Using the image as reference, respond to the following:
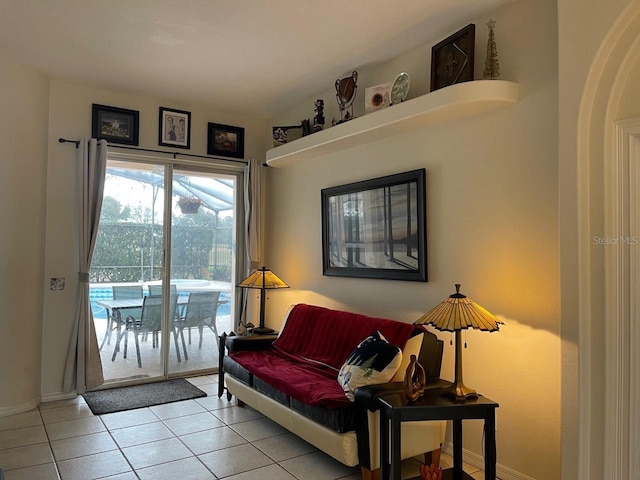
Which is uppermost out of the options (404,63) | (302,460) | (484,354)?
(404,63)

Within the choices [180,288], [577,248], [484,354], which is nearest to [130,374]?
[180,288]

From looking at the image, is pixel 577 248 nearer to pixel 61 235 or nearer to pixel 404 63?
pixel 404 63

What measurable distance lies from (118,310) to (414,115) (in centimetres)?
338

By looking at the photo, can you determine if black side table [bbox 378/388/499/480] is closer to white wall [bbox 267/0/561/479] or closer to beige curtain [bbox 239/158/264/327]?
white wall [bbox 267/0/561/479]

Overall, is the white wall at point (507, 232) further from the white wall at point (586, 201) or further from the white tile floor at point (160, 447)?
the white tile floor at point (160, 447)

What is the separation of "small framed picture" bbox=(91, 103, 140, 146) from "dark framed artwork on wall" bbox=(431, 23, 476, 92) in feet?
9.79

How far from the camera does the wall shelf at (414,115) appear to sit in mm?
2762

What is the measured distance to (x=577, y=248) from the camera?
7.15 feet

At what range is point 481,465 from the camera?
9.57 feet

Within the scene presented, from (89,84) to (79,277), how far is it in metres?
1.79

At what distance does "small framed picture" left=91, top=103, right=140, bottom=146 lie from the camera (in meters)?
4.46

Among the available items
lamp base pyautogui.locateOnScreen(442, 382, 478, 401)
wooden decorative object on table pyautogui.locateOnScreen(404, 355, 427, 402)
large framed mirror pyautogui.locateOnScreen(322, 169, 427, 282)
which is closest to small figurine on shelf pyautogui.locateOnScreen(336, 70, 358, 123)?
large framed mirror pyautogui.locateOnScreen(322, 169, 427, 282)

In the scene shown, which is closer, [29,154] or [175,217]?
[29,154]

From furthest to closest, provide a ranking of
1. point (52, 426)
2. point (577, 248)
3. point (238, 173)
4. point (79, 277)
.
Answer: point (238, 173) < point (79, 277) < point (52, 426) < point (577, 248)
